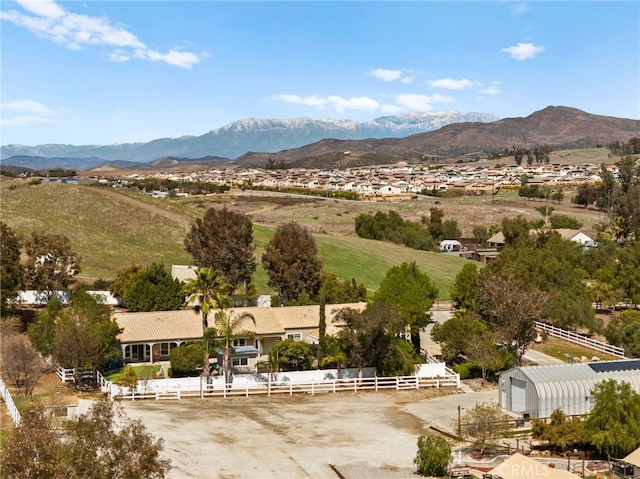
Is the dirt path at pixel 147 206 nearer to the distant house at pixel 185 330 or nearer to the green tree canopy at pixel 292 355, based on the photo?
the distant house at pixel 185 330

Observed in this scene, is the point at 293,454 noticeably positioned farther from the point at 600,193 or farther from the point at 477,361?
the point at 600,193

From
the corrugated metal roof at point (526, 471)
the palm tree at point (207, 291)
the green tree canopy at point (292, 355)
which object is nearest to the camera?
the corrugated metal roof at point (526, 471)

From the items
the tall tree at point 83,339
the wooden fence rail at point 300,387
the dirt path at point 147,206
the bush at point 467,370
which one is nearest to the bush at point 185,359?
the wooden fence rail at point 300,387

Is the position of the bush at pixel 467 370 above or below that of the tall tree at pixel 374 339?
below

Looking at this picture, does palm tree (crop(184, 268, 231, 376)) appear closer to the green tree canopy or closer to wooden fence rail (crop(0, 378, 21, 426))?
the green tree canopy

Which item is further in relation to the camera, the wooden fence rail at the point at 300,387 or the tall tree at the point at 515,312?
the tall tree at the point at 515,312

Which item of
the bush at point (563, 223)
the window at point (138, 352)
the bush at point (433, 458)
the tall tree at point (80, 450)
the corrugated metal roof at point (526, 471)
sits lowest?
the window at point (138, 352)

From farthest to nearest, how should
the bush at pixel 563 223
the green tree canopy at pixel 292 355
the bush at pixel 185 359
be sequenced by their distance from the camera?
the bush at pixel 563 223 → the green tree canopy at pixel 292 355 → the bush at pixel 185 359
